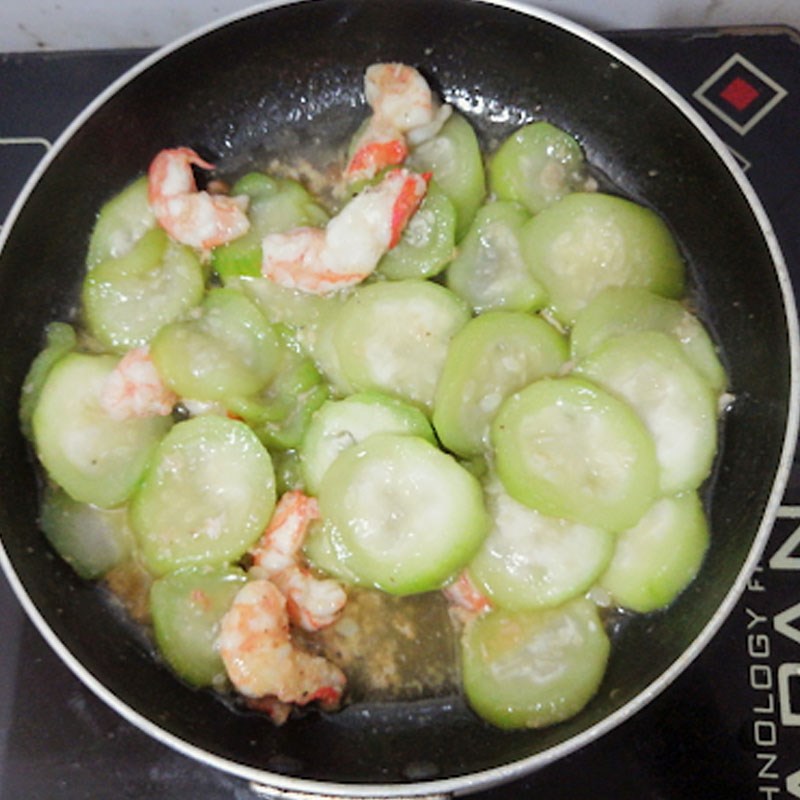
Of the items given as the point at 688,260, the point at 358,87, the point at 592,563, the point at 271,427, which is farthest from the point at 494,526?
the point at 358,87

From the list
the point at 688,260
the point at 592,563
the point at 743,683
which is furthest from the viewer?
the point at 688,260

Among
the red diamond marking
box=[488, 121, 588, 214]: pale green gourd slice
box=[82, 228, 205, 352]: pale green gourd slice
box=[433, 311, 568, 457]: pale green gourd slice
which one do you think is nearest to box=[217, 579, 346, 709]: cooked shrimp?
box=[433, 311, 568, 457]: pale green gourd slice

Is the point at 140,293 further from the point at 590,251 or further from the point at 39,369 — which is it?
the point at 590,251

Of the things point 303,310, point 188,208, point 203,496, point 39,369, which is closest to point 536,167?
point 303,310

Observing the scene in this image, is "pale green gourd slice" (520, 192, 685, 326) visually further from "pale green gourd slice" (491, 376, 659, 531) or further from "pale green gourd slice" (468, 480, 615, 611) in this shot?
"pale green gourd slice" (468, 480, 615, 611)

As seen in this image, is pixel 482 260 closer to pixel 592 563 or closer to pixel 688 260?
pixel 688 260
